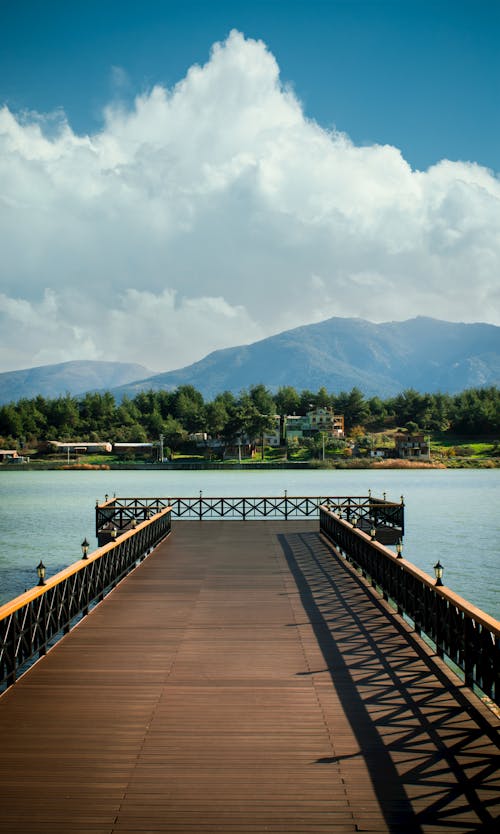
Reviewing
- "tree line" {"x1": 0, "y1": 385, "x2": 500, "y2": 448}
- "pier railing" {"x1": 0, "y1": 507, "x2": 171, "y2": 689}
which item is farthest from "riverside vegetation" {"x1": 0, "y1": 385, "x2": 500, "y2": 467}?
"pier railing" {"x1": 0, "y1": 507, "x2": 171, "y2": 689}

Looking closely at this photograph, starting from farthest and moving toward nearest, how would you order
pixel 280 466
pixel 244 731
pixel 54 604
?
pixel 280 466 < pixel 54 604 < pixel 244 731

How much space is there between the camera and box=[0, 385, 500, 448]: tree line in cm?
11938

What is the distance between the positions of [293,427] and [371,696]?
125m

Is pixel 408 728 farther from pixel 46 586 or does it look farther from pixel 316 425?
pixel 316 425

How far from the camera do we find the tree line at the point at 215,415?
392 ft

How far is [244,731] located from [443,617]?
3.09 meters

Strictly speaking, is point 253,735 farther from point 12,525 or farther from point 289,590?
point 12,525

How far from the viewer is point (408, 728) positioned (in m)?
5.88

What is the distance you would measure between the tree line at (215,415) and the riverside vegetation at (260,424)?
180 millimetres

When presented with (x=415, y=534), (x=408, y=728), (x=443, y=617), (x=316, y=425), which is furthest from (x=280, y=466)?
(x=408, y=728)

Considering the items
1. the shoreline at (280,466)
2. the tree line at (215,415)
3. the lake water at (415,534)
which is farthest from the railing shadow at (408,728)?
the tree line at (215,415)

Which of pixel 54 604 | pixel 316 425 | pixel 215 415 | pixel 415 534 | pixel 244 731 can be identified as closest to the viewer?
pixel 244 731

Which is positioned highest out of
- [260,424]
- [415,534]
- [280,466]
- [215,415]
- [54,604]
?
[215,415]

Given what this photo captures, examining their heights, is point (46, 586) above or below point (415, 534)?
above
